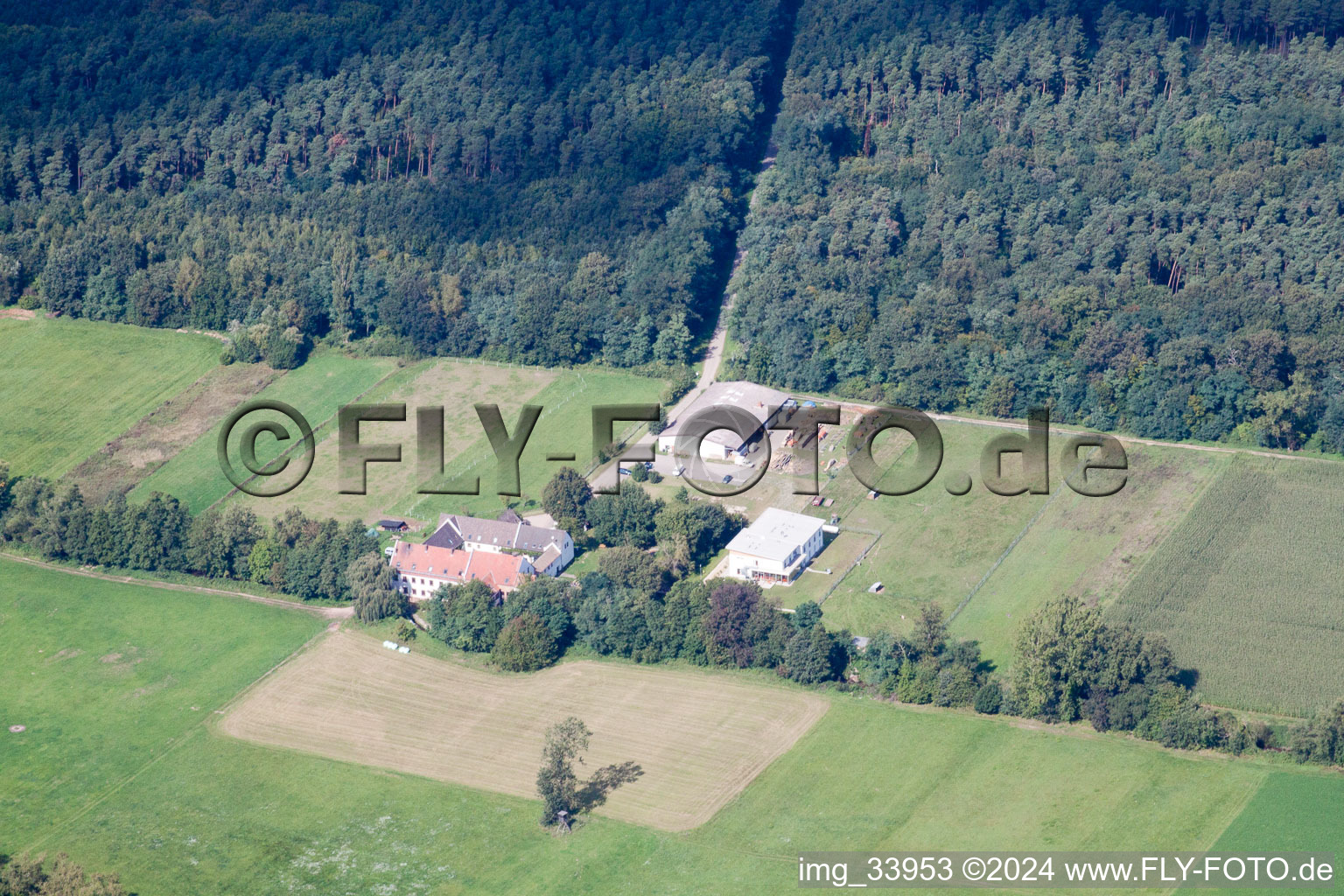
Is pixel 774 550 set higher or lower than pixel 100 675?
higher

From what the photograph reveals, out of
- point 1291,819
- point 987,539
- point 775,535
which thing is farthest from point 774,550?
point 1291,819

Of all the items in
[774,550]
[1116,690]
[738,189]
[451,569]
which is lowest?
[1116,690]

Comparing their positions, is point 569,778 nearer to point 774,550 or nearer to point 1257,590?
point 774,550

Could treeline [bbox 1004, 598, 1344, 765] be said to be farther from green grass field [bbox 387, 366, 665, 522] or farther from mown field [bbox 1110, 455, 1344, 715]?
green grass field [bbox 387, 366, 665, 522]

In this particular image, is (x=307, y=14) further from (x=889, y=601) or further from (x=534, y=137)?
(x=889, y=601)

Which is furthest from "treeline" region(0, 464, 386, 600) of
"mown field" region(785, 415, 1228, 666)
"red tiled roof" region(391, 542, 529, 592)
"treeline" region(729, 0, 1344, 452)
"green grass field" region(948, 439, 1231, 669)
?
"treeline" region(729, 0, 1344, 452)

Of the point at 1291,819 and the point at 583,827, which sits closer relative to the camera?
the point at 1291,819
